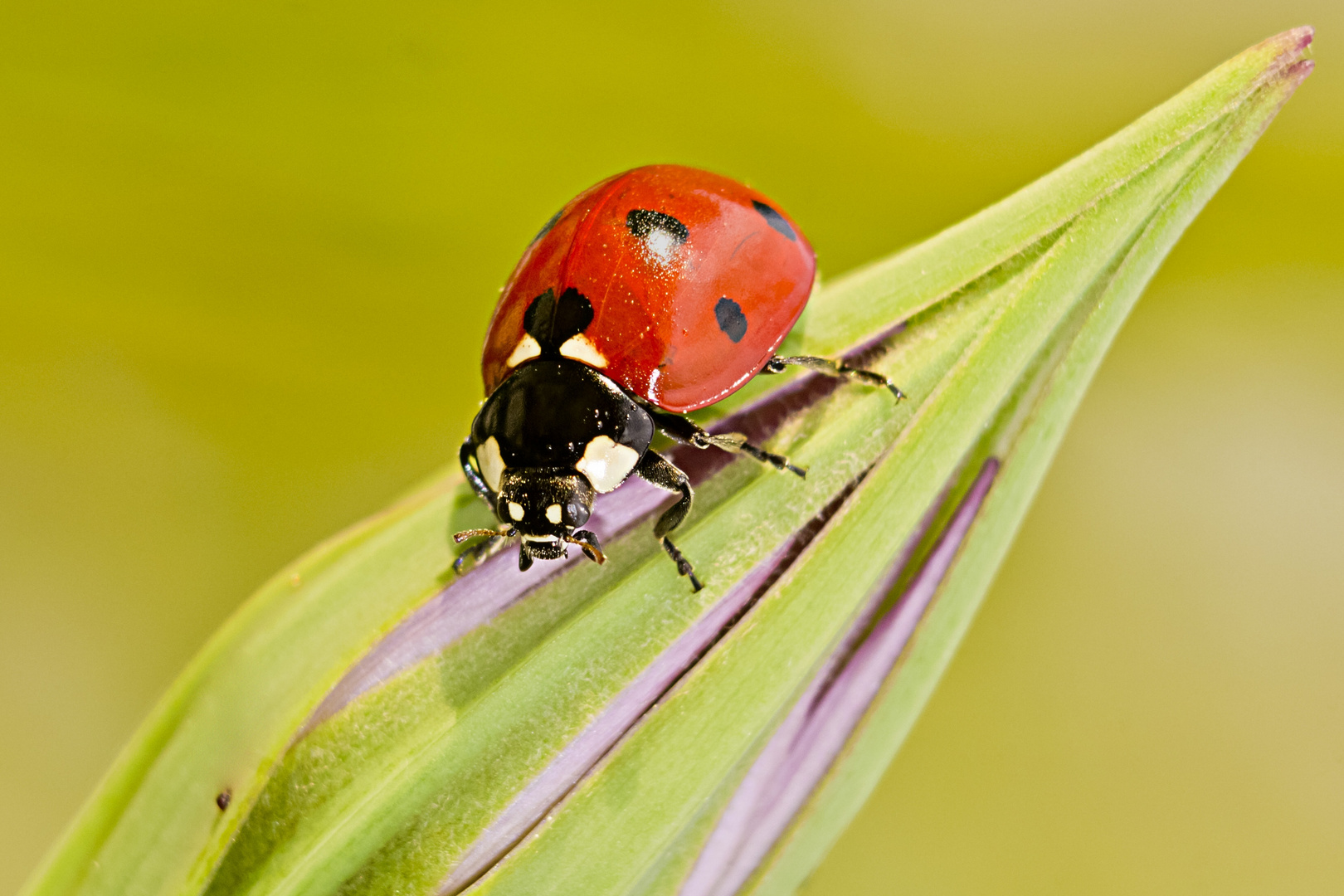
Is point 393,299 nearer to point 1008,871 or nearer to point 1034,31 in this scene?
point 1034,31

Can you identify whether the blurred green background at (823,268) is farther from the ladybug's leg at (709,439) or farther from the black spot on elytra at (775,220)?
the ladybug's leg at (709,439)

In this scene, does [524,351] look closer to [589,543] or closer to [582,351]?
[582,351]

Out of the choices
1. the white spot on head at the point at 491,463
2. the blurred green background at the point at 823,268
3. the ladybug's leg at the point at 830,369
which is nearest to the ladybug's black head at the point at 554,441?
the white spot on head at the point at 491,463

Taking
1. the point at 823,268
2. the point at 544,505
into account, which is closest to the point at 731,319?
the point at 544,505

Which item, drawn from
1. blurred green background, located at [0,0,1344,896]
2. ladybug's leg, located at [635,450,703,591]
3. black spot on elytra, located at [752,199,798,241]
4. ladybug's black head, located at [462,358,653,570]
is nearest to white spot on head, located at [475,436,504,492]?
ladybug's black head, located at [462,358,653,570]

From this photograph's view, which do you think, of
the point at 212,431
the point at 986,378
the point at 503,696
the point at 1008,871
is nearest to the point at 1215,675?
the point at 1008,871

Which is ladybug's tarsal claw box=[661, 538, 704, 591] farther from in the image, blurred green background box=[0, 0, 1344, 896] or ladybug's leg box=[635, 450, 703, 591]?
blurred green background box=[0, 0, 1344, 896]
